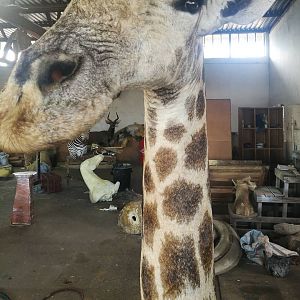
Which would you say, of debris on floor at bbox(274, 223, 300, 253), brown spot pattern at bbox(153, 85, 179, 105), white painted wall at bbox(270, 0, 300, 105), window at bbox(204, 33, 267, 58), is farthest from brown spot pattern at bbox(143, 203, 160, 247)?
window at bbox(204, 33, 267, 58)

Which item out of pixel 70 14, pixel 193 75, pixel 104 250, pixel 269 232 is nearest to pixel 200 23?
pixel 193 75

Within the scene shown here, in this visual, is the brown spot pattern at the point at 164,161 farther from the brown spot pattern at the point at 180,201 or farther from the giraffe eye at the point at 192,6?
the giraffe eye at the point at 192,6

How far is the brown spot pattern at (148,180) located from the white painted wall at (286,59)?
31.0 ft

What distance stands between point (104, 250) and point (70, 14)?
4358 millimetres

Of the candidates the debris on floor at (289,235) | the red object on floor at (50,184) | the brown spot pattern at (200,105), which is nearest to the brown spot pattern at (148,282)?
the brown spot pattern at (200,105)

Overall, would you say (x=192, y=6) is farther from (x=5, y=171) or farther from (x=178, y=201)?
(x=5, y=171)

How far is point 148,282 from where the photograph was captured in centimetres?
108

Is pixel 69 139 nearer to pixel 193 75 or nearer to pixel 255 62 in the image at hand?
pixel 193 75

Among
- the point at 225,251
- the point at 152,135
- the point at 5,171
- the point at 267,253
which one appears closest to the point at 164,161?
the point at 152,135

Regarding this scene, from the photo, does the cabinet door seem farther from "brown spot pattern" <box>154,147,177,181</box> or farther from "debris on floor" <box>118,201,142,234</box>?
"brown spot pattern" <box>154,147,177,181</box>

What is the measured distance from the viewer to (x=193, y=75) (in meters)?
0.89

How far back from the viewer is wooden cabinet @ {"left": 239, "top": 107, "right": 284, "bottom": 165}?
10086mm

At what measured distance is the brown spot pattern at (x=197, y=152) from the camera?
975 mm

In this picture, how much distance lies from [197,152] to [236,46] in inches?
578
